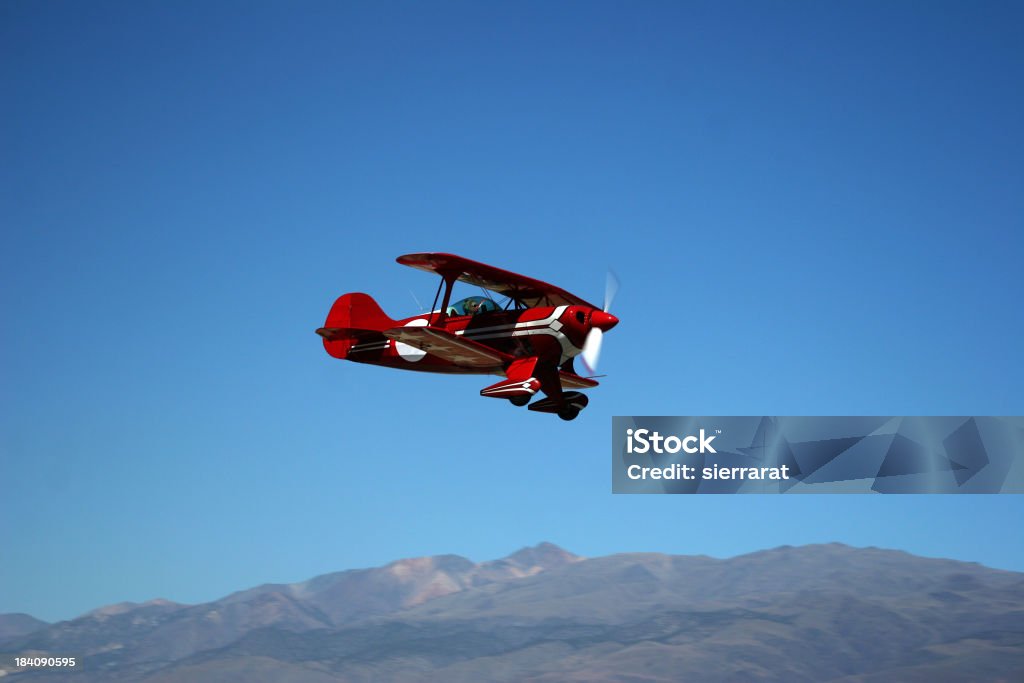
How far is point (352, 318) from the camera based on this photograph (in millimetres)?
43500

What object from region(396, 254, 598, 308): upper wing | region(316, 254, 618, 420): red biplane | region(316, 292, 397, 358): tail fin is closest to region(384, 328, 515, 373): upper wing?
region(316, 254, 618, 420): red biplane

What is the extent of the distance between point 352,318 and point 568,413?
34.4ft

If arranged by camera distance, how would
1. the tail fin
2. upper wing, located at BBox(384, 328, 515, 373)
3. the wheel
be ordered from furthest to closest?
the tail fin, the wheel, upper wing, located at BBox(384, 328, 515, 373)

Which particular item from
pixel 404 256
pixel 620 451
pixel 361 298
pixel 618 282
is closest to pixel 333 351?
pixel 361 298

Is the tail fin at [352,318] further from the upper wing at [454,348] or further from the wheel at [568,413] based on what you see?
the wheel at [568,413]

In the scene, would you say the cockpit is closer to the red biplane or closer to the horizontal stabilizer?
the red biplane

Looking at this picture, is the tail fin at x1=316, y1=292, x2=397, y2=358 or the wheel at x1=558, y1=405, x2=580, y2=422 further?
the tail fin at x1=316, y1=292, x2=397, y2=358

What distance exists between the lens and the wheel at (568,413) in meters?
37.6

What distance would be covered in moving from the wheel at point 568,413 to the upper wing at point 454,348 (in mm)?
2500

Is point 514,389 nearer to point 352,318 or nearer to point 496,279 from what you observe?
point 496,279

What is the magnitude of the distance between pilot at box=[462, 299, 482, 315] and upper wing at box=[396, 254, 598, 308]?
59 centimetres

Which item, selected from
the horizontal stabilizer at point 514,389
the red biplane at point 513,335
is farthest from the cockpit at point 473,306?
the horizontal stabilizer at point 514,389

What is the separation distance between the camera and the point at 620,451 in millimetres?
53188

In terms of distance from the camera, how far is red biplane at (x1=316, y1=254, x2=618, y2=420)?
35.8 metres
